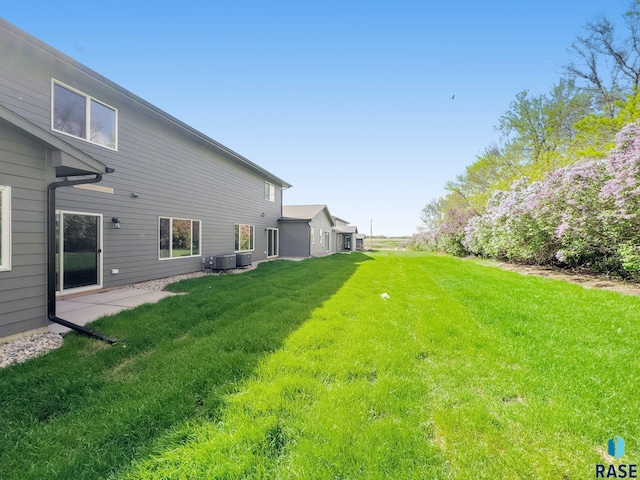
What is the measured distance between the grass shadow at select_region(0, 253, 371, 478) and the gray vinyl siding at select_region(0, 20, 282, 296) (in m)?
3.55

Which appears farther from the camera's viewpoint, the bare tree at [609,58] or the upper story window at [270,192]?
the upper story window at [270,192]

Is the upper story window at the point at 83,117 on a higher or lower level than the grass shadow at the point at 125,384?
higher

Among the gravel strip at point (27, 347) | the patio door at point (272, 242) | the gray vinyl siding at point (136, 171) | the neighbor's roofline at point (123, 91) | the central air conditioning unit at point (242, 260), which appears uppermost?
the neighbor's roofline at point (123, 91)

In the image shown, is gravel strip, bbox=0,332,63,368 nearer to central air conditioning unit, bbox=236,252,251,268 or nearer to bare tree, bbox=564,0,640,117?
central air conditioning unit, bbox=236,252,251,268

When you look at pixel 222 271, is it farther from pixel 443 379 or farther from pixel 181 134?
pixel 443 379

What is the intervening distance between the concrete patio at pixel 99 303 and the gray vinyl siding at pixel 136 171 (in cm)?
83

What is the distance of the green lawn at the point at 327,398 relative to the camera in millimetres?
1972

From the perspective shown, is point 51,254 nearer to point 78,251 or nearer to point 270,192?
point 78,251

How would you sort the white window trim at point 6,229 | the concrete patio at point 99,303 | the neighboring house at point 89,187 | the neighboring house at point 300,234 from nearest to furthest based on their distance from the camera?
the white window trim at point 6,229, the neighboring house at point 89,187, the concrete patio at point 99,303, the neighboring house at point 300,234

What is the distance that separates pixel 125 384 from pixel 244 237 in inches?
492

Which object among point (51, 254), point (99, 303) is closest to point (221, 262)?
point (99, 303)

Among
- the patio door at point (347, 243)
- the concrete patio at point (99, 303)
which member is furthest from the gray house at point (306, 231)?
the concrete patio at point (99, 303)

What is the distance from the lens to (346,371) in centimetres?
325

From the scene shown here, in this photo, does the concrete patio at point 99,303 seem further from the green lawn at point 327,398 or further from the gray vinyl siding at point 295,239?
the gray vinyl siding at point 295,239
